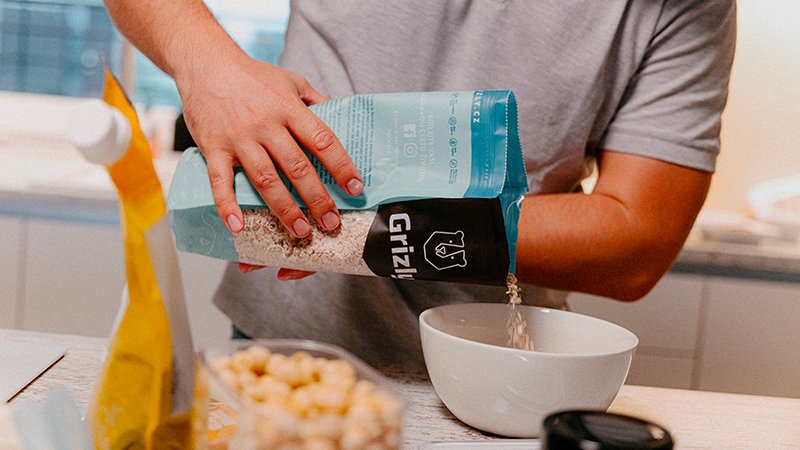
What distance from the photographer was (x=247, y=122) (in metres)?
0.70

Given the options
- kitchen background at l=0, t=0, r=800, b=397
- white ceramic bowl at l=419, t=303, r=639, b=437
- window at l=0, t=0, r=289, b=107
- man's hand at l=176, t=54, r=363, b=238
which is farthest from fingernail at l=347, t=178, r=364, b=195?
window at l=0, t=0, r=289, b=107

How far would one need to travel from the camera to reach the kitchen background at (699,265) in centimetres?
169

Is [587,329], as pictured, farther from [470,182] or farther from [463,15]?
[463,15]

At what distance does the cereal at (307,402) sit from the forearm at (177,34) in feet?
1.26

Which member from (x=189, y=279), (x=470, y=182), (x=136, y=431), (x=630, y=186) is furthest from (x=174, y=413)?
(x=189, y=279)

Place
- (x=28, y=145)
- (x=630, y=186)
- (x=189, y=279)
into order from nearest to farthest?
(x=630, y=186) → (x=189, y=279) → (x=28, y=145)

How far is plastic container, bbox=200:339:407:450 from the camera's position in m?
0.38

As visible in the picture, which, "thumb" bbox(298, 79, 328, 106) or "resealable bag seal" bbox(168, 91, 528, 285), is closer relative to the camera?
"resealable bag seal" bbox(168, 91, 528, 285)

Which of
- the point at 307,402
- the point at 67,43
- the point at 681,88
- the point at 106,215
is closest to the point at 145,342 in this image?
the point at 307,402

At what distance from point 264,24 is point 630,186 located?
1.72 meters

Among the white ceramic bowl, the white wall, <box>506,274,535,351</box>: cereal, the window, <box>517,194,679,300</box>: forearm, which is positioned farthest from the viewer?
the window

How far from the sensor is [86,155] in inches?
17.0

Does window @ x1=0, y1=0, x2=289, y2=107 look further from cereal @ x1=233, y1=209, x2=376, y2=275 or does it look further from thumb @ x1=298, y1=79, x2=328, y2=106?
cereal @ x1=233, y1=209, x2=376, y2=275

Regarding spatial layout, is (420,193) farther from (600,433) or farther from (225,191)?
(600,433)
